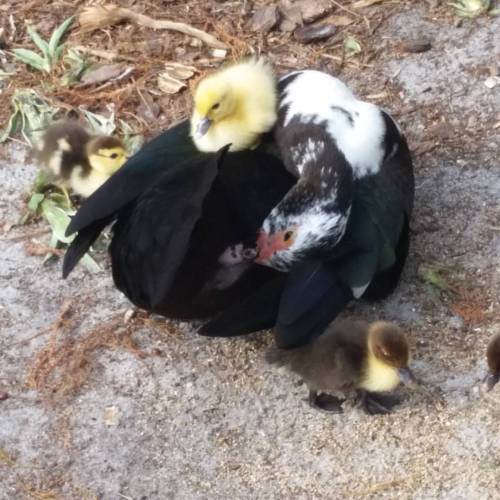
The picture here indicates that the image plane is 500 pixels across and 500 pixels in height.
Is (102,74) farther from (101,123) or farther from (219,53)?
(219,53)

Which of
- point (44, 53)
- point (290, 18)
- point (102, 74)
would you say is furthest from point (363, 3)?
point (44, 53)

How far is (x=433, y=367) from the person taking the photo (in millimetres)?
4105

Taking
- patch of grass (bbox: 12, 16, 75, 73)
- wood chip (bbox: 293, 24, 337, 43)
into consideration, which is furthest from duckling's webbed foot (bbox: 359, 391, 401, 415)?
patch of grass (bbox: 12, 16, 75, 73)

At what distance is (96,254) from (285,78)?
1042 millimetres

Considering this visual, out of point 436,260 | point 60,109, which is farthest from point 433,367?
point 60,109

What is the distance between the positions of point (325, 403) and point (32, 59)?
2.37 metres

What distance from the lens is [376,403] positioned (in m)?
3.99

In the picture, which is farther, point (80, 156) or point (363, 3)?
point (363, 3)

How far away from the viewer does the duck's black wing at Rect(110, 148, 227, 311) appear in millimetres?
3785

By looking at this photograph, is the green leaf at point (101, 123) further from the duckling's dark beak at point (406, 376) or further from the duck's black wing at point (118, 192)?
the duckling's dark beak at point (406, 376)

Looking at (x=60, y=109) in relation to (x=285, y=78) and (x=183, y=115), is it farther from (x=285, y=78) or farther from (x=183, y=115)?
(x=285, y=78)

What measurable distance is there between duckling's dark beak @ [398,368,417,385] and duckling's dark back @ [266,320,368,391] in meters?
0.13

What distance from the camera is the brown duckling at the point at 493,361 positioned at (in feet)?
12.5

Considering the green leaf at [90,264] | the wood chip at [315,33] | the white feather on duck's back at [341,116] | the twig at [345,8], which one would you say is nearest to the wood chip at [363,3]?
the twig at [345,8]
